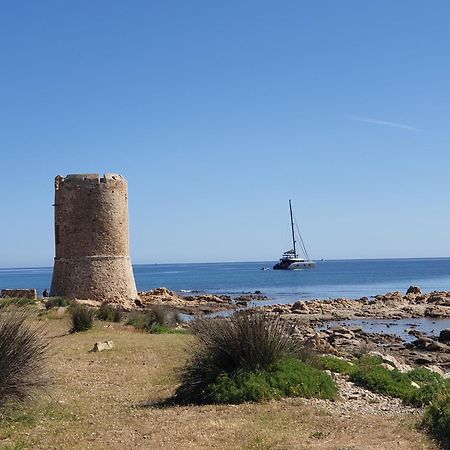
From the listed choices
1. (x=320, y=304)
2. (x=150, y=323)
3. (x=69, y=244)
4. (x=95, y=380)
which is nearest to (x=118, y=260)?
(x=69, y=244)

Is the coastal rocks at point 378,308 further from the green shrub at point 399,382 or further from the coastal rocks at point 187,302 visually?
the green shrub at point 399,382

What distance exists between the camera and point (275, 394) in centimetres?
1043

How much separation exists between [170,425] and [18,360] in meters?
2.50

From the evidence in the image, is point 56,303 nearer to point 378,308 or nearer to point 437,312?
point 378,308

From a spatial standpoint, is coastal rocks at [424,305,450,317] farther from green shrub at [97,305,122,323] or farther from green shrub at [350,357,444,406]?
green shrub at [350,357,444,406]

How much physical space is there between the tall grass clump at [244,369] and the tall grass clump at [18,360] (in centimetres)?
235

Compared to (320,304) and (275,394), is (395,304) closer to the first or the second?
(320,304)

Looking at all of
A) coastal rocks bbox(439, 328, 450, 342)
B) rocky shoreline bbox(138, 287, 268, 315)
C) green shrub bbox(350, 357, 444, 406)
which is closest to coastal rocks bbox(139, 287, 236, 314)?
rocky shoreline bbox(138, 287, 268, 315)

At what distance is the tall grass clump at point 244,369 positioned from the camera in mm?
10539

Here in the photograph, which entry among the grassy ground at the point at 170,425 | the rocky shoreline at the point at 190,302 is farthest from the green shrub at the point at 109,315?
the rocky shoreline at the point at 190,302

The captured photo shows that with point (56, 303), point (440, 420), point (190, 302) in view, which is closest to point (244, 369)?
point (440, 420)

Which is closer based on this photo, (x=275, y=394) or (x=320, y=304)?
(x=275, y=394)

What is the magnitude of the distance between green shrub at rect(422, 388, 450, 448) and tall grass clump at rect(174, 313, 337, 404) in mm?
2557

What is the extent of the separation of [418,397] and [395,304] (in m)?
33.7
